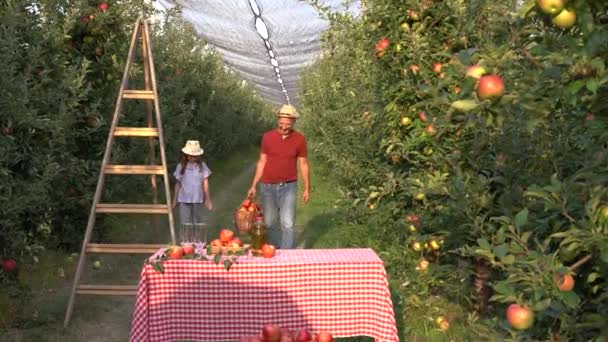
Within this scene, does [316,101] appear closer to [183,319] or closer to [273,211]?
[273,211]

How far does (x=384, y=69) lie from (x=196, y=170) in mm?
2790

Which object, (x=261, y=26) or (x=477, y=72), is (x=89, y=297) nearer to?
(x=477, y=72)

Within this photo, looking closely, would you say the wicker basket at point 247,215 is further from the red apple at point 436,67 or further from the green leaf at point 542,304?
the green leaf at point 542,304

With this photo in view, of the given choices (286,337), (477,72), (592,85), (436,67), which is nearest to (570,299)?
(592,85)

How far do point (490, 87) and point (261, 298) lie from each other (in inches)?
119

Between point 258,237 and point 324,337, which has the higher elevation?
point 258,237

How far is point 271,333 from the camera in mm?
4289

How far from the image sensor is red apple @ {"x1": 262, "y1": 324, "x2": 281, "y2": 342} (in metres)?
4.29

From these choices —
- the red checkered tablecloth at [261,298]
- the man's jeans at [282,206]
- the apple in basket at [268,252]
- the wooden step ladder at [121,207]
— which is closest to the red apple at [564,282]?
the red checkered tablecloth at [261,298]

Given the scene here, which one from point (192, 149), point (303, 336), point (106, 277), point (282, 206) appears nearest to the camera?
point (303, 336)

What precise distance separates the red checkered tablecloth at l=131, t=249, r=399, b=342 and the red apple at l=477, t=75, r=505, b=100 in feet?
9.22

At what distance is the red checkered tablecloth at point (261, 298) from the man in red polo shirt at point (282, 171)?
2812 mm

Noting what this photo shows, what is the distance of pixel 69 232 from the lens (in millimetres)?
8570

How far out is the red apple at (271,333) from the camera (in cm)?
429
